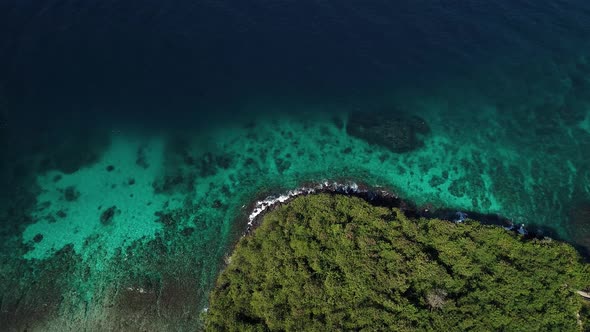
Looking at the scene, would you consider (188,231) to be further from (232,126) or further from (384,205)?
(384,205)

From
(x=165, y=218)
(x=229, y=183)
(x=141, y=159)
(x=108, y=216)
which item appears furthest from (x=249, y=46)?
(x=108, y=216)

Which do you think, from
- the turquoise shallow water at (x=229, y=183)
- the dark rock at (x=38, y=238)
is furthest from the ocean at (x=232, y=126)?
the turquoise shallow water at (x=229, y=183)

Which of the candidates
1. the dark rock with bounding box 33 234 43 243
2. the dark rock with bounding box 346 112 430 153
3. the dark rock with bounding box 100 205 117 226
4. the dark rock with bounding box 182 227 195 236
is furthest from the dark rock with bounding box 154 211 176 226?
the dark rock with bounding box 346 112 430 153

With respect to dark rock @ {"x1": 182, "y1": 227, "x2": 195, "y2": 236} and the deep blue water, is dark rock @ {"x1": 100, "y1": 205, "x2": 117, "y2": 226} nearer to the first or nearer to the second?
dark rock @ {"x1": 182, "y1": 227, "x2": 195, "y2": 236}

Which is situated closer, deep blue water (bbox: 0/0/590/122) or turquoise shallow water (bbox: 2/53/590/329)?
turquoise shallow water (bbox: 2/53/590/329)

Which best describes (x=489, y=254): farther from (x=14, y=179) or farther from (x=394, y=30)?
(x=14, y=179)

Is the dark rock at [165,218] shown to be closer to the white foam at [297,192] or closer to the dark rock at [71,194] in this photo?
the white foam at [297,192]

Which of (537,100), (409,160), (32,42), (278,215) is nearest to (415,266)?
(278,215)
